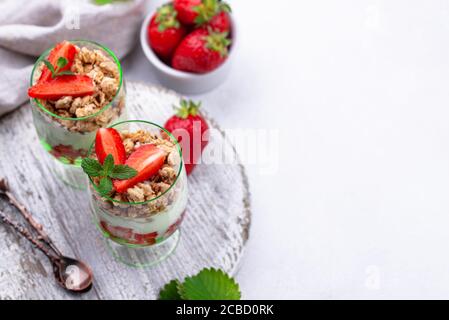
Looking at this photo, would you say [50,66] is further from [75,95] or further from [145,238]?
[145,238]

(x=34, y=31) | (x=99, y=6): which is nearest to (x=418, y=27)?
(x=99, y=6)

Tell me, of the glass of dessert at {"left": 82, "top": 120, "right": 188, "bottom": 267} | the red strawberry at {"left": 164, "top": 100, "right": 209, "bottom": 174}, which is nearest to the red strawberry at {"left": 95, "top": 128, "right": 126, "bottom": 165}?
the glass of dessert at {"left": 82, "top": 120, "right": 188, "bottom": 267}

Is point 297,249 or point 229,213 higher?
point 229,213

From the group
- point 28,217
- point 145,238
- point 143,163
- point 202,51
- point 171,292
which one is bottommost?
point 171,292

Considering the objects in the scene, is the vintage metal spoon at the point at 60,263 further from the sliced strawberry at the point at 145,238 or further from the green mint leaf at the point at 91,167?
the green mint leaf at the point at 91,167

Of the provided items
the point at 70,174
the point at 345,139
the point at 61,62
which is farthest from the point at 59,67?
the point at 345,139
